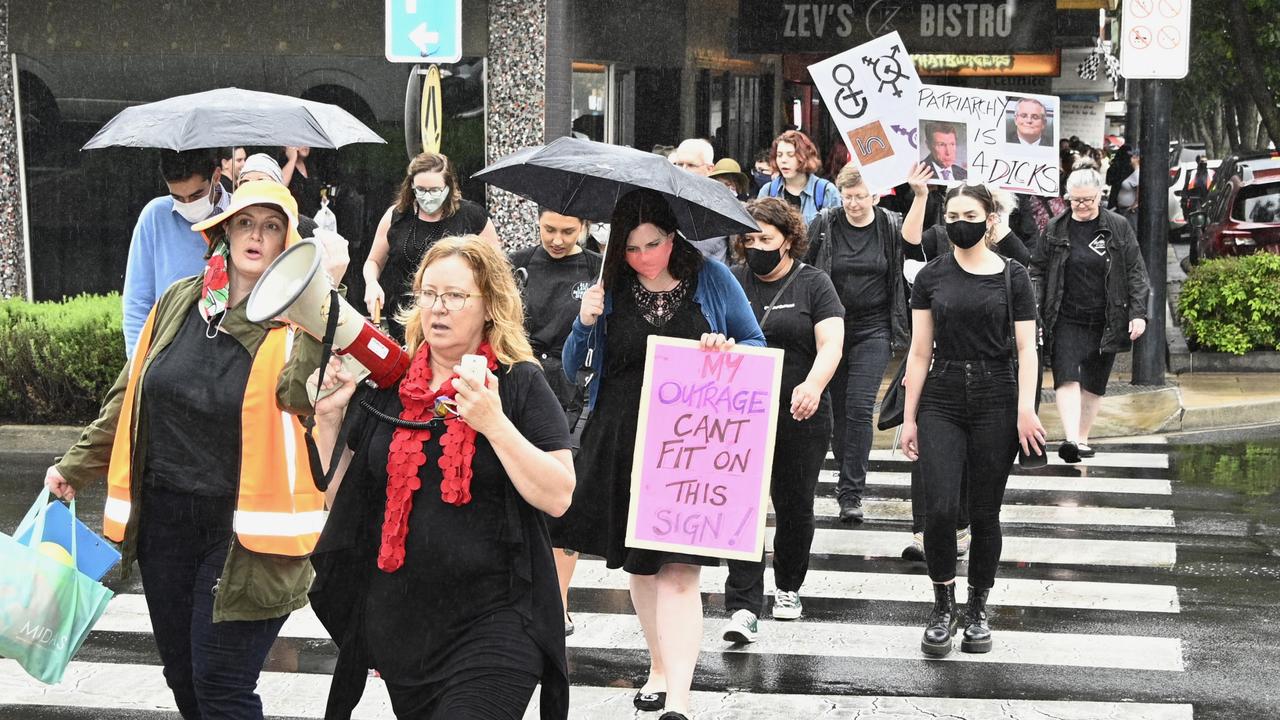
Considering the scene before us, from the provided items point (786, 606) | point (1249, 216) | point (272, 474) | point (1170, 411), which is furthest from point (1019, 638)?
point (1249, 216)

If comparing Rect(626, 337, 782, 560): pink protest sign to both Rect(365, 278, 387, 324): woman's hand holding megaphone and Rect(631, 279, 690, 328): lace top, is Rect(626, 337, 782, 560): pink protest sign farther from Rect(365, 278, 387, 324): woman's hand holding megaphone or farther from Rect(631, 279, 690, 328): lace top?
Rect(365, 278, 387, 324): woman's hand holding megaphone

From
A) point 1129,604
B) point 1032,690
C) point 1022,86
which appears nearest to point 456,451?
point 1032,690

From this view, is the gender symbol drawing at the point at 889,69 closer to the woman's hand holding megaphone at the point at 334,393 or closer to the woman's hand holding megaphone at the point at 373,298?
the woman's hand holding megaphone at the point at 373,298

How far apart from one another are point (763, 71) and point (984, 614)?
13.4 meters

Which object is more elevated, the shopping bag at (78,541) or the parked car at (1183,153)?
the parked car at (1183,153)

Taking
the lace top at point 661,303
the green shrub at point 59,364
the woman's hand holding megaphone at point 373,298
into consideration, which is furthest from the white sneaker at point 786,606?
the green shrub at point 59,364

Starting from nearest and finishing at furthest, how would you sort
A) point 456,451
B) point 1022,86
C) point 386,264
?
point 456,451
point 386,264
point 1022,86

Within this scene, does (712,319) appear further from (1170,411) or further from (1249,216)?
(1249,216)

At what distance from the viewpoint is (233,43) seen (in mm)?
15070

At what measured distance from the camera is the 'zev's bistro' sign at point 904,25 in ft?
55.4

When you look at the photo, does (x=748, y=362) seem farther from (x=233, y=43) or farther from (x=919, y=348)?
(x=233, y=43)

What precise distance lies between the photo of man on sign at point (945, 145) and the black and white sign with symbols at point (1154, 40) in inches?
116

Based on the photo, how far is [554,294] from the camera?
7.22 m

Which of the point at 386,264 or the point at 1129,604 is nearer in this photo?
the point at 1129,604
